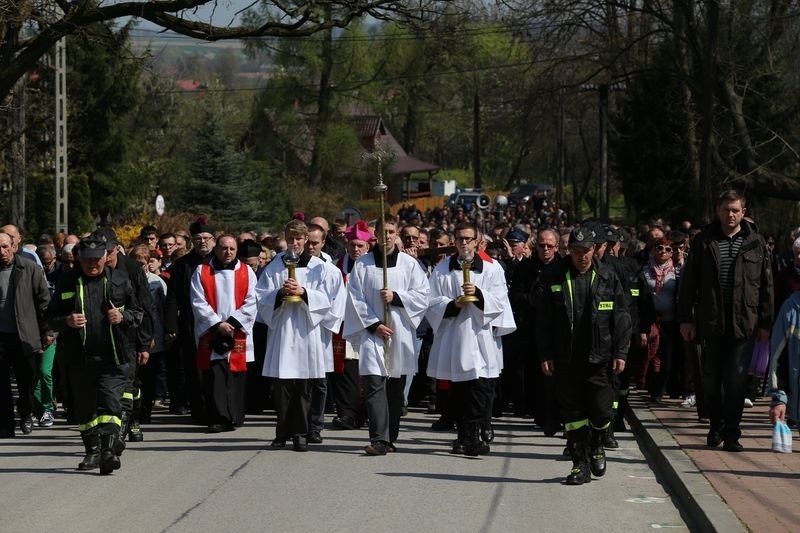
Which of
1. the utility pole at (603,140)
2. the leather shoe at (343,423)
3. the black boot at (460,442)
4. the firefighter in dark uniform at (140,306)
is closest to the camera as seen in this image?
the firefighter in dark uniform at (140,306)

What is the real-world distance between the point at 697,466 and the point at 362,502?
2794mm

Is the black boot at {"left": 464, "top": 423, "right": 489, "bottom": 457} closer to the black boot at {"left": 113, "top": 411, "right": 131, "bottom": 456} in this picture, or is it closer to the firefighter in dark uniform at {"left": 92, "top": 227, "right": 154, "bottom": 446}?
the firefighter in dark uniform at {"left": 92, "top": 227, "right": 154, "bottom": 446}

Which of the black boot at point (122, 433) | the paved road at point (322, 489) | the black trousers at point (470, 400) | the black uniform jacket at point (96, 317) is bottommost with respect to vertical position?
the paved road at point (322, 489)

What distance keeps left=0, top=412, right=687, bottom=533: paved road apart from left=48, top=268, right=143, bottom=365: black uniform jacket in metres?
0.93

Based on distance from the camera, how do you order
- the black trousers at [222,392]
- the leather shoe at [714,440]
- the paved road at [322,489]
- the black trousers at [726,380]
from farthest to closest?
1. the black trousers at [222,392]
2. the leather shoe at [714,440]
3. the black trousers at [726,380]
4. the paved road at [322,489]

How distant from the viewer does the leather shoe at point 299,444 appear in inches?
489

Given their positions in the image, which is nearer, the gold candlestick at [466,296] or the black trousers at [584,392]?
the black trousers at [584,392]

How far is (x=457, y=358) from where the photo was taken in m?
12.2

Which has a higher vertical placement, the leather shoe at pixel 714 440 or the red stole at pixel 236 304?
the red stole at pixel 236 304

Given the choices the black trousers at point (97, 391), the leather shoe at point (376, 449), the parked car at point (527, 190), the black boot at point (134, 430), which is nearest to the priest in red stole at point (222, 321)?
the black boot at point (134, 430)

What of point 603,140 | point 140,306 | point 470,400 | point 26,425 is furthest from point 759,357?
point 603,140

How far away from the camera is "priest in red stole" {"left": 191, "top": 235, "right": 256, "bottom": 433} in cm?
1395

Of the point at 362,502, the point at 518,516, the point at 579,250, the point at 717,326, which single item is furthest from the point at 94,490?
the point at 717,326

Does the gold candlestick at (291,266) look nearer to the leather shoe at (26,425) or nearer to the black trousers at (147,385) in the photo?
the black trousers at (147,385)
